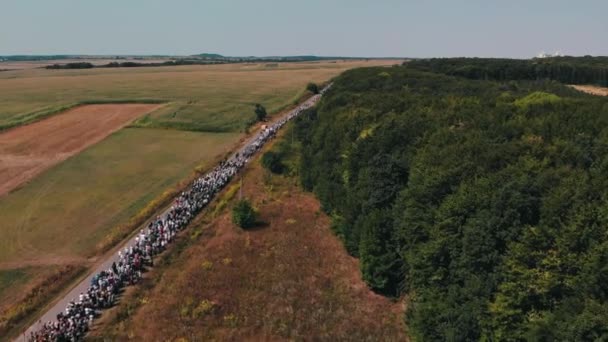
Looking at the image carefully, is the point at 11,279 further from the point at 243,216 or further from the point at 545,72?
the point at 545,72

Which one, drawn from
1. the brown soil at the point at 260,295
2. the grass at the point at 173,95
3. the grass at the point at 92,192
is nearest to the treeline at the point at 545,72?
the grass at the point at 173,95

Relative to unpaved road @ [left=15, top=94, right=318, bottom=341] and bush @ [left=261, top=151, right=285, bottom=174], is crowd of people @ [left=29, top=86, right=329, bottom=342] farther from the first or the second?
bush @ [left=261, top=151, right=285, bottom=174]

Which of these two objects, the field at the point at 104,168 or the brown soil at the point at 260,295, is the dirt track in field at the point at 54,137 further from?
the brown soil at the point at 260,295

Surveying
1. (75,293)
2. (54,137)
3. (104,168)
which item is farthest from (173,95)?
(75,293)

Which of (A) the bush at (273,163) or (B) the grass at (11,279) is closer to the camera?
(B) the grass at (11,279)

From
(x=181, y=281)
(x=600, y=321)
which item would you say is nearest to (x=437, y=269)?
(x=600, y=321)
